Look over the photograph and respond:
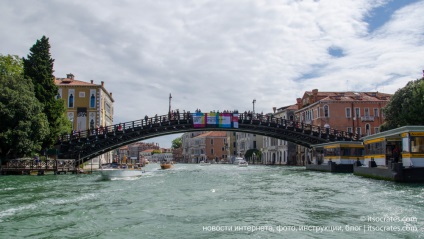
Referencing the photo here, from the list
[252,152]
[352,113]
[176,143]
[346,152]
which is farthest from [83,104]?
[176,143]

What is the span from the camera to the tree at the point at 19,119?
26.7m

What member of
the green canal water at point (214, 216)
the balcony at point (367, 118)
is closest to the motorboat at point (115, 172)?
the green canal water at point (214, 216)

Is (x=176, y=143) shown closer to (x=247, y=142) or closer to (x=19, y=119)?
(x=247, y=142)

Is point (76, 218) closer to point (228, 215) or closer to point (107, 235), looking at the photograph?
point (107, 235)

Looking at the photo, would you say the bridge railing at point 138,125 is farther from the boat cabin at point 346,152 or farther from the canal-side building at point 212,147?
the canal-side building at point 212,147

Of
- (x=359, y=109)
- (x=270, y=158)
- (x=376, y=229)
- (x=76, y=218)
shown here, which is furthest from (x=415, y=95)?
(x=270, y=158)

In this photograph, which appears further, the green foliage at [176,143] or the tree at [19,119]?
the green foliage at [176,143]

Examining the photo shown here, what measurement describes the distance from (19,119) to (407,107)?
96.8ft

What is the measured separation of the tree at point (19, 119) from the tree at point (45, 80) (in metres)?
3.11

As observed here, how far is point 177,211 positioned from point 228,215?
1.56 m

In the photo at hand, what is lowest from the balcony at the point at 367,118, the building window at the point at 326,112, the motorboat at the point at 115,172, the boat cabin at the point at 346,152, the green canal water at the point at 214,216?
the green canal water at the point at 214,216

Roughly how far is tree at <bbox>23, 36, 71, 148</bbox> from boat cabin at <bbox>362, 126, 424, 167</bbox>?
2428cm

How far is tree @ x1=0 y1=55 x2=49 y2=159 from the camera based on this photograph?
87.5 ft

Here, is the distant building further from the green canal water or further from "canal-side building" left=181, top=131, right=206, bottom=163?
the green canal water
